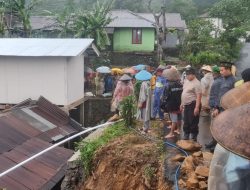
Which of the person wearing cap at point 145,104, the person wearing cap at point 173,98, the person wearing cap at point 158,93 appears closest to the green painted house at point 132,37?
the person wearing cap at point 158,93

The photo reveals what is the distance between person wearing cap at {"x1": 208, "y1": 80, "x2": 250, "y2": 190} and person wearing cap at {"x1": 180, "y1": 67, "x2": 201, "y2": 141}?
176 inches

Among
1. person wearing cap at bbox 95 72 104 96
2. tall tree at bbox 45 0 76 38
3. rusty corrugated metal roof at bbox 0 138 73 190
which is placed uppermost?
tall tree at bbox 45 0 76 38

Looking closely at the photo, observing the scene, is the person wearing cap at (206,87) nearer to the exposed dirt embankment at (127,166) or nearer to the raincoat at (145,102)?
the raincoat at (145,102)

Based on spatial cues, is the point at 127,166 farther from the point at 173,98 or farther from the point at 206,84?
the point at 206,84

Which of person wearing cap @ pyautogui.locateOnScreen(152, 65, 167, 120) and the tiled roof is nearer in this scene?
person wearing cap @ pyautogui.locateOnScreen(152, 65, 167, 120)

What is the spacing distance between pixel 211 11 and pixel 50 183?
20.7 meters

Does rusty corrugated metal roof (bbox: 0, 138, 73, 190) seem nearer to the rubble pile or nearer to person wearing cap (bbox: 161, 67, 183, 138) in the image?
person wearing cap (bbox: 161, 67, 183, 138)

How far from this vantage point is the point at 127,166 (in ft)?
23.1

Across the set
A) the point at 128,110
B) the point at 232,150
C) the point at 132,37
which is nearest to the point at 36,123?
the point at 128,110

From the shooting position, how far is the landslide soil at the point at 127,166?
6535 millimetres

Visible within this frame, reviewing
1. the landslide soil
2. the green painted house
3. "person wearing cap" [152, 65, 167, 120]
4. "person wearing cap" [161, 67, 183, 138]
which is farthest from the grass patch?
the green painted house

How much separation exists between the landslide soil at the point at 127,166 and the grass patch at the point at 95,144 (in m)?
0.13

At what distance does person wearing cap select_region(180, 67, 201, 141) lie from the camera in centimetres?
704

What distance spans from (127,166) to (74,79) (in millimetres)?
11118
